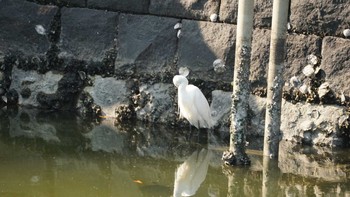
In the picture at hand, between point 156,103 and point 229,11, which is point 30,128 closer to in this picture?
point 156,103

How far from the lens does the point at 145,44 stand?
7.66m

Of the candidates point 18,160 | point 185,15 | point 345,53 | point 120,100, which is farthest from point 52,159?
point 345,53

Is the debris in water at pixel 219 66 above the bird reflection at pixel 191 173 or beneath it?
above

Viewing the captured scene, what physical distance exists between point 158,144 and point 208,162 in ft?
2.22

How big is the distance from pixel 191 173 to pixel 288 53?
5.84 ft

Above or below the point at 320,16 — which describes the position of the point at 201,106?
below

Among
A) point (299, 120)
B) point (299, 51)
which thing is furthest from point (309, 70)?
point (299, 120)

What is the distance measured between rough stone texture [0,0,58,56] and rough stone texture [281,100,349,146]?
265 centimetres

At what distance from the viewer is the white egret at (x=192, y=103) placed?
700 centimetres

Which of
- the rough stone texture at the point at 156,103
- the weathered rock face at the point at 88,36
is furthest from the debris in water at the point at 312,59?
the weathered rock face at the point at 88,36

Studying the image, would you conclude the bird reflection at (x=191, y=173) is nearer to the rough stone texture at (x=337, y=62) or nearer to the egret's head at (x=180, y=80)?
the egret's head at (x=180, y=80)

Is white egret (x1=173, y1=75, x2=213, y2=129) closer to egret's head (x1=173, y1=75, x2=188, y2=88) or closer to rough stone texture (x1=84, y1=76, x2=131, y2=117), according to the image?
egret's head (x1=173, y1=75, x2=188, y2=88)

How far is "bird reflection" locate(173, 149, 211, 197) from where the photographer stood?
5.53 m

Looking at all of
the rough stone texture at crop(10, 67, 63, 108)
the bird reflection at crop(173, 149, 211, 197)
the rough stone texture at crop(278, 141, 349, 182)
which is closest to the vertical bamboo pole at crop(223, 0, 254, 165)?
the bird reflection at crop(173, 149, 211, 197)
